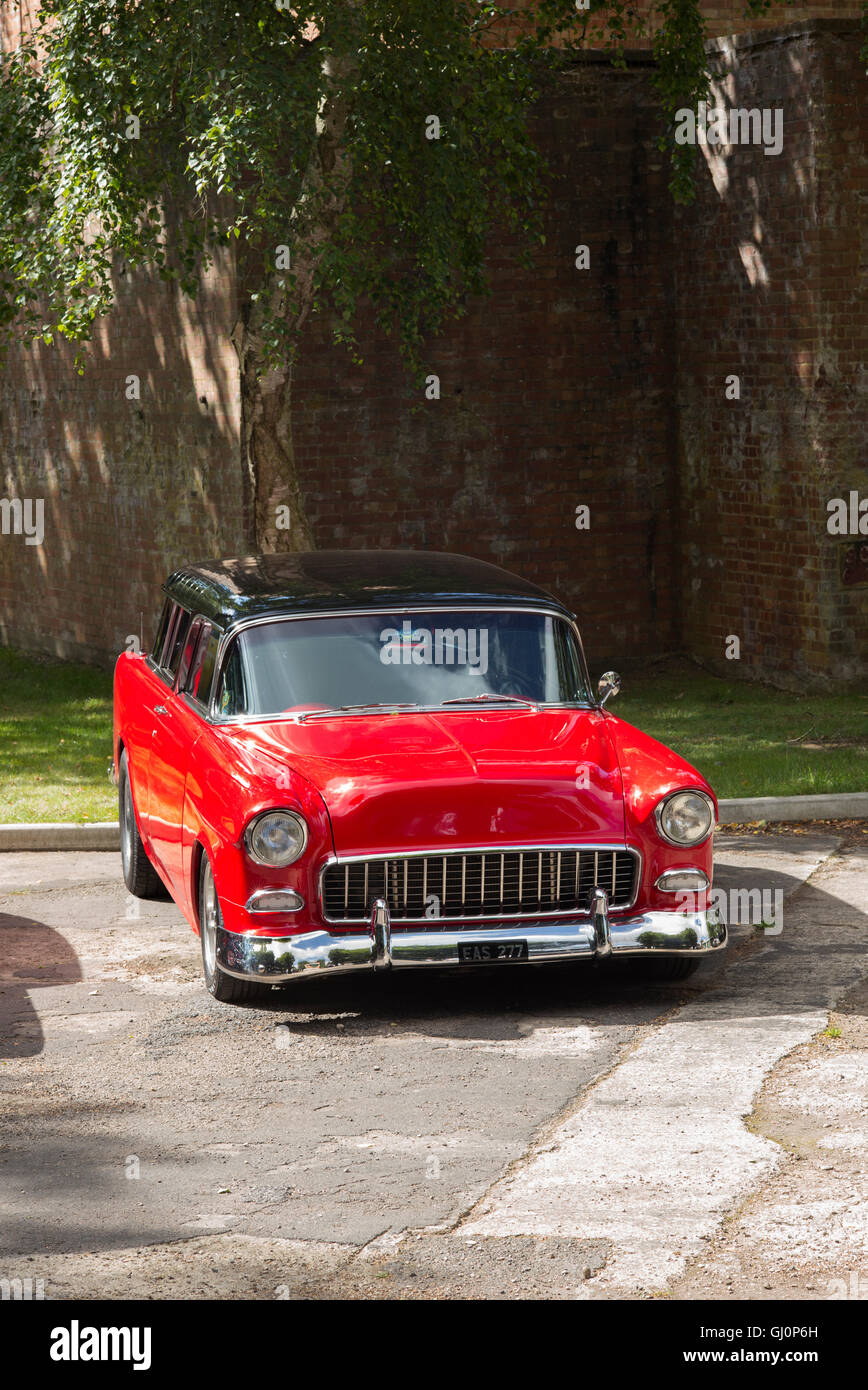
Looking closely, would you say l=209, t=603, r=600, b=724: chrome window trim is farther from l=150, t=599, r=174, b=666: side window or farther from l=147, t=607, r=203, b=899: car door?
l=150, t=599, r=174, b=666: side window

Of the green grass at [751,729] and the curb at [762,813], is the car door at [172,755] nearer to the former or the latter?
the curb at [762,813]

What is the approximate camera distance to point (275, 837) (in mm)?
6547

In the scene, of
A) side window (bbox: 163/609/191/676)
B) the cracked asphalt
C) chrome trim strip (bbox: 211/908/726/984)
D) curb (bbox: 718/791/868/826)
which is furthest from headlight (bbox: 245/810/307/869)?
curb (bbox: 718/791/868/826)

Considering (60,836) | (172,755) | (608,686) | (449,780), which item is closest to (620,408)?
(60,836)

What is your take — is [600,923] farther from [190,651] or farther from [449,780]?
[190,651]

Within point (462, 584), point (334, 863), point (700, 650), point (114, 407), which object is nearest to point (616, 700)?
point (700, 650)

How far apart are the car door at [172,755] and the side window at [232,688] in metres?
0.15

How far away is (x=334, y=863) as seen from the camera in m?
6.54

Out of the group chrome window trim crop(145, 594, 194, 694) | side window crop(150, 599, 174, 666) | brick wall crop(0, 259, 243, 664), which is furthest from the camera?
brick wall crop(0, 259, 243, 664)

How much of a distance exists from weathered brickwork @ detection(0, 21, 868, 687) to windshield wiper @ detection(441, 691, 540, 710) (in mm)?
7320

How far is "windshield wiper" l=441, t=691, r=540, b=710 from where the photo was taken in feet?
24.6

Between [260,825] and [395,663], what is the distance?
4.27ft

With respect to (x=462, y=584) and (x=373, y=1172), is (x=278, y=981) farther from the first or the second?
(x=462, y=584)

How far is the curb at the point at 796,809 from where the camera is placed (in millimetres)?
10320
